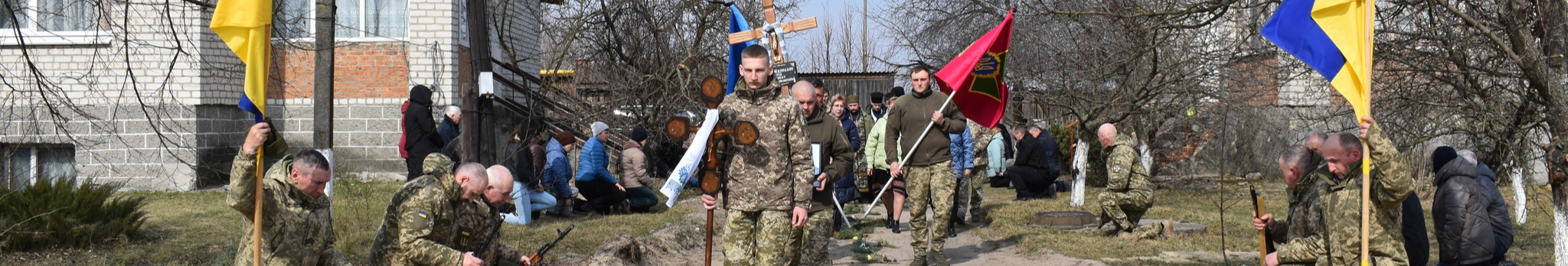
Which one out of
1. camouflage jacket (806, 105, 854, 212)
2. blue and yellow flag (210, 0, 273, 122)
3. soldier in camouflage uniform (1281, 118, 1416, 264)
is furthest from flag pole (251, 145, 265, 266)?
soldier in camouflage uniform (1281, 118, 1416, 264)

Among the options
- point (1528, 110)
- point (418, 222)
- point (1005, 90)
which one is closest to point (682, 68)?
point (1005, 90)

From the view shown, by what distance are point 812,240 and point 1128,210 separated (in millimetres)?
4311

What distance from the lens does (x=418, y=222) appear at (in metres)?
5.42

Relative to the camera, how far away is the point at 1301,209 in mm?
6055

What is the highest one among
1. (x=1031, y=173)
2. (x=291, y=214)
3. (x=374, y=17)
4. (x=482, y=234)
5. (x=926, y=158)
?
(x=374, y=17)

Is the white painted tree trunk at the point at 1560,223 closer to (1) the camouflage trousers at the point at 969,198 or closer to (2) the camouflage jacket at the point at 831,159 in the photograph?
(2) the camouflage jacket at the point at 831,159

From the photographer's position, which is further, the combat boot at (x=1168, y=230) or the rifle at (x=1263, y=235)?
the combat boot at (x=1168, y=230)

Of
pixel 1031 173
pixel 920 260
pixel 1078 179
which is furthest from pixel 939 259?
pixel 1031 173

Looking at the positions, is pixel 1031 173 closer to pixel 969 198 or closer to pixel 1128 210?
pixel 969 198

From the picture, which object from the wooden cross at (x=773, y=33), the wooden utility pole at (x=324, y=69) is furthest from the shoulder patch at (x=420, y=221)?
the wooden cross at (x=773, y=33)

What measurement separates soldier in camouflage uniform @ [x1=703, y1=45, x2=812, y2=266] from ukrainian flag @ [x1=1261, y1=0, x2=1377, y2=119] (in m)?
2.37

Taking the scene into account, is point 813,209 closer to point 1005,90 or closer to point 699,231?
point 1005,90

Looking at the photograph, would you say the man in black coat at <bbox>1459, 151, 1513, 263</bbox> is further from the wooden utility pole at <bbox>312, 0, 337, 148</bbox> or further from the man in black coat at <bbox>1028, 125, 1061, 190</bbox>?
the man in black coat at <bbox>1028, 125, 1061, 190</bbox>

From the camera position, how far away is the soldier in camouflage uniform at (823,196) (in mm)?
7145
